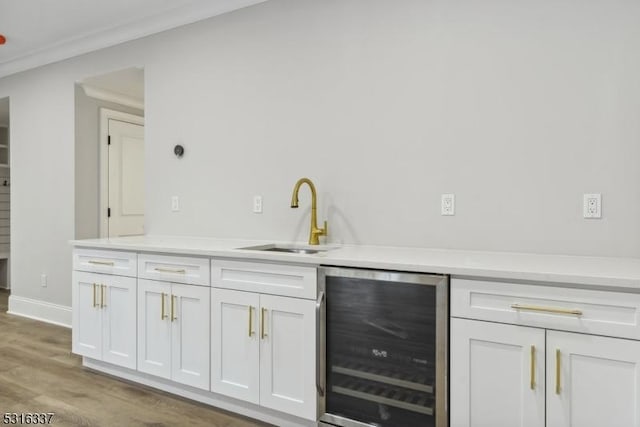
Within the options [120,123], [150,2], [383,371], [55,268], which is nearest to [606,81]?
[383,371]

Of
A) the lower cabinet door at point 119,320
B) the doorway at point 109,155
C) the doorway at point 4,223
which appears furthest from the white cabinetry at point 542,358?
the doorway at point 4,223

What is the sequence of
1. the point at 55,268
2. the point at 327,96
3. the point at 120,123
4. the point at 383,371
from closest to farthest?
the point at 383,371
the point at 327,96
the point at 55,268
the point at 120,123

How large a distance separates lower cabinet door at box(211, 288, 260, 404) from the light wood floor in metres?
0.18

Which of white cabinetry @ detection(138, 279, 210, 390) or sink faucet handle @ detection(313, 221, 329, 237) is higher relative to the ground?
sink faucet handle @ detection(313, 221, 329, 237)

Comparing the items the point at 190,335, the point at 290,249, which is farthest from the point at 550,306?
the point at 190,335

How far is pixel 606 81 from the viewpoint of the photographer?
6.77 ft

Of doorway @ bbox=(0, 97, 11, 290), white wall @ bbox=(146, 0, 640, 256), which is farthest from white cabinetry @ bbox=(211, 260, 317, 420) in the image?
doorway @ bbox=(0, 97, 11, 290)

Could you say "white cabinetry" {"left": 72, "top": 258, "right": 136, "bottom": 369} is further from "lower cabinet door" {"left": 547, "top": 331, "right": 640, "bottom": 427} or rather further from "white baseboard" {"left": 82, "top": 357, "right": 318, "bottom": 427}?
"lower cabinet door" {"left": 547, "top": 331, "right": 640, "bottom": 427}

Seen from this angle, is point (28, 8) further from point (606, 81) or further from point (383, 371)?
point (606, 81)

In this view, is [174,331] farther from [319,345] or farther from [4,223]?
[4,223]

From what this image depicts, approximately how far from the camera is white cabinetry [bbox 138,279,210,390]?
2.49 m

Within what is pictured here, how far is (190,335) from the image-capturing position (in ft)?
8.29

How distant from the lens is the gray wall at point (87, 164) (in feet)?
13.6

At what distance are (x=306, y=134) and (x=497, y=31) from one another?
119 centimetres
